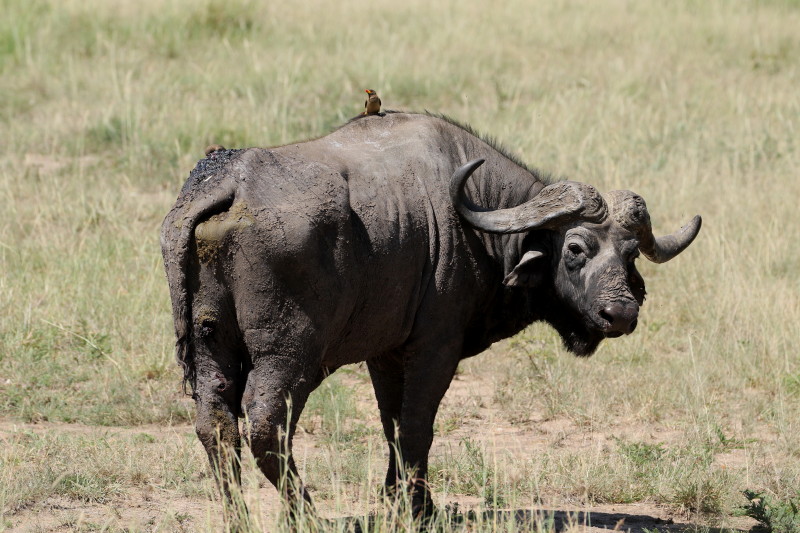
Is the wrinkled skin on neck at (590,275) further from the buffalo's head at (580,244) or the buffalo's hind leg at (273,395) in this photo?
the buffalo's hind leg at (273,395)

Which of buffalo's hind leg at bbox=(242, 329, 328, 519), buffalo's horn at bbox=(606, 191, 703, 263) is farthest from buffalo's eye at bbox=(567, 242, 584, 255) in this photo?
buffalo's hind leg at bbox=(242, 329, 328, 519)

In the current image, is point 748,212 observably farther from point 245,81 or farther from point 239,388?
point 239,388

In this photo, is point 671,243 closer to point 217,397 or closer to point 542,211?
point 542,211

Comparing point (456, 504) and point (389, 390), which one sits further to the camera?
point (389, 390)

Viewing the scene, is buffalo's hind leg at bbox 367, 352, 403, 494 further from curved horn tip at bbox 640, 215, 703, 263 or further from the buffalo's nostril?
curved horn tip at bbox 640, 215, 703, 263

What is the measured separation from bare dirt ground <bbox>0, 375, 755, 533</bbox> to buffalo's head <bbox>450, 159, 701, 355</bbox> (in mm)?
809

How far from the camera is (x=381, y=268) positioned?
507 cm

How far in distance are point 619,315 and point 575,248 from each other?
1.37 ft

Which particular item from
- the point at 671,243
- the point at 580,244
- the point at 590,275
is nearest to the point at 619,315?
the point at 590,275

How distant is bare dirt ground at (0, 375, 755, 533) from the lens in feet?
17.7

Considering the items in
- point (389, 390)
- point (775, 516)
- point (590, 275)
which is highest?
point (590, 275)

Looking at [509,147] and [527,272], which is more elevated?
[509,147]

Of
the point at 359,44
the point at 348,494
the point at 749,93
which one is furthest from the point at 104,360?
the point at 749,93

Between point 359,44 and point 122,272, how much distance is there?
6758 millimetres
